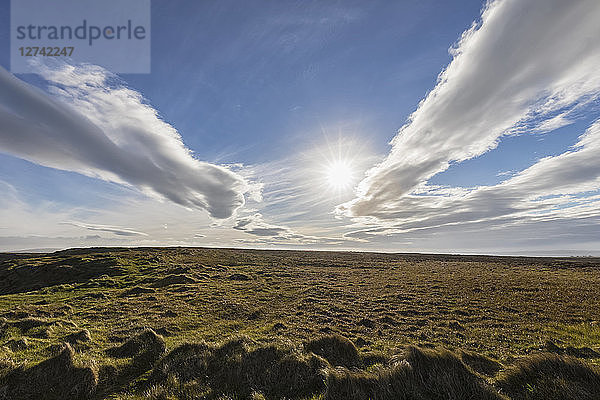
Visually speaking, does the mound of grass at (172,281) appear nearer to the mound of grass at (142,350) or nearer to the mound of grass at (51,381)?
the mound of grass at (142,350)

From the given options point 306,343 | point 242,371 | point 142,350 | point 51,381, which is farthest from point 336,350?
point 51,381

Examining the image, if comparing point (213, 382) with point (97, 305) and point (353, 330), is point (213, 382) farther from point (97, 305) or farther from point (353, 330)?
point (97, 305)

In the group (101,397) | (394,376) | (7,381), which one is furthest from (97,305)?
(394,376)

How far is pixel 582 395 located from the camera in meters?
5.61

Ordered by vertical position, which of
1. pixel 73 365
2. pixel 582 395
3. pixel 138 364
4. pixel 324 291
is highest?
pixel 582 395

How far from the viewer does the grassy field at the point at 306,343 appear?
6.94 m

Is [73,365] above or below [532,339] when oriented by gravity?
above

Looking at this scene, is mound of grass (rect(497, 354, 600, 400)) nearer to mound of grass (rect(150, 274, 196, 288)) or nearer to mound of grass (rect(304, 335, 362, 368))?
mound of grass (rect(304, 335, 362, 368))

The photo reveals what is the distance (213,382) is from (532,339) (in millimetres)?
17797

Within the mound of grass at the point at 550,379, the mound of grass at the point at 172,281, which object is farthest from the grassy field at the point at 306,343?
the mound of grass at the point at 172,281

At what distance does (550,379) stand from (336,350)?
21.3 ft

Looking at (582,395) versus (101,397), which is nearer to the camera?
(582,395)

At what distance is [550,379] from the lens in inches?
247

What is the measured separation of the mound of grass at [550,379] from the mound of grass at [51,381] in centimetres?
1254
